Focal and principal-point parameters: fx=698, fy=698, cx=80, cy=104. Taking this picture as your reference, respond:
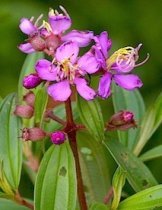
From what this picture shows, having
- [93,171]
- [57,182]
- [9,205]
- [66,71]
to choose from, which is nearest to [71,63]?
[66,71]

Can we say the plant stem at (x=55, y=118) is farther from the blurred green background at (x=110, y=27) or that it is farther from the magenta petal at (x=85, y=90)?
the blurred green background at (x=110, y=27)

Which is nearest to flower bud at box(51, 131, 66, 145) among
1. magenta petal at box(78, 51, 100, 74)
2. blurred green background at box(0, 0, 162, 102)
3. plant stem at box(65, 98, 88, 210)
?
plant stem at box(65, 98, 88, 210)

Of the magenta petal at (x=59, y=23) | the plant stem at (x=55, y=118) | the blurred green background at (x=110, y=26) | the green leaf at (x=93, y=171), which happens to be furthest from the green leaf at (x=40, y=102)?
the blurred green background at (x=110, y=26)

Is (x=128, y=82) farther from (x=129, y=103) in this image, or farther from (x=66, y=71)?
(x=129, y=103)

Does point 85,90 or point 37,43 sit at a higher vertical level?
point 37,43

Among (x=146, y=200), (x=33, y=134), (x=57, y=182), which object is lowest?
(x=146, y=200)

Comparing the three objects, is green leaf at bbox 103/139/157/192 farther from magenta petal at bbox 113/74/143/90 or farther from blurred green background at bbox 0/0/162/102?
blurred green background at bbox 0/0/162/102

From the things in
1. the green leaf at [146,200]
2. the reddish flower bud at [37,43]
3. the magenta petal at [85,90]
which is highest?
the reddish flower bud at [37,43]
